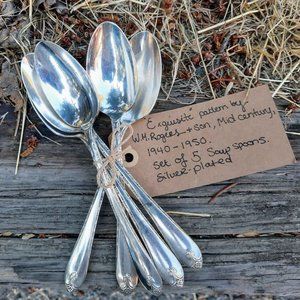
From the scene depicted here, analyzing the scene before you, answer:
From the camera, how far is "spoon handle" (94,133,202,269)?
1016 mm

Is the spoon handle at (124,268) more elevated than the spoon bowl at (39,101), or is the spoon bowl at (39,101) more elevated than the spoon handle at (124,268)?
the spoon bowl at (39,101)

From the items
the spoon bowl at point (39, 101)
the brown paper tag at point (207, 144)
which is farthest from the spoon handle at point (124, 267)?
the spoon bowl at point (39, 101)

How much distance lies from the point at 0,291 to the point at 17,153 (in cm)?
26

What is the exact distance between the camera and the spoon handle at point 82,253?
3.35 feet

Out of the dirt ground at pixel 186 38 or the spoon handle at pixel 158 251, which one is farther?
the dirt ground at pixel 186 38

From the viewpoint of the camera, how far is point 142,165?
1079 millimetres

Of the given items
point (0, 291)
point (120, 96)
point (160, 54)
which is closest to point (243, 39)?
point (160, 54)

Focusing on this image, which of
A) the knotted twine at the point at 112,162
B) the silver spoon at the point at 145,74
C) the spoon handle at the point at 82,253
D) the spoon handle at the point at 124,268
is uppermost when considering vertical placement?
the silver spoon at the point at 145,74

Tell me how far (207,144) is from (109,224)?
0.79 ft

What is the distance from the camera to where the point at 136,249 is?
101 cm

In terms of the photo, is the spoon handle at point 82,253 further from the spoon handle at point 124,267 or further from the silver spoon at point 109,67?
the silver spoon at point 109,67

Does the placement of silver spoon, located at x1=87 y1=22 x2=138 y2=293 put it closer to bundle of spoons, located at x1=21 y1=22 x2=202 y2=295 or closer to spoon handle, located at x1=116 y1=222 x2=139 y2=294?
bundle of spoons, located at x1=21 y1=22 x2=202 y2=295

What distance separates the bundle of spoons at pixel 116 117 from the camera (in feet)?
3.33

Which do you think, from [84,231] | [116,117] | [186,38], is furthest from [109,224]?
[186,38]
